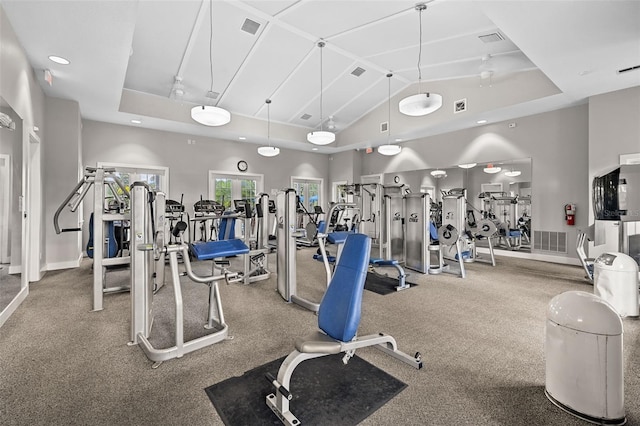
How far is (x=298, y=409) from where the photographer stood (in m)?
1.78

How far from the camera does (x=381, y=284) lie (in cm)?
466

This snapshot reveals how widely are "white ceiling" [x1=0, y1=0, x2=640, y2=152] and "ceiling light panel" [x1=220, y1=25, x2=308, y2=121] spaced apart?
25 mm

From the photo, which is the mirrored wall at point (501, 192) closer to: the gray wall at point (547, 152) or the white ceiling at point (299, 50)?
the gray wall at point (547, 152)

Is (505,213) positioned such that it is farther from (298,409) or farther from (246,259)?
(298,409)

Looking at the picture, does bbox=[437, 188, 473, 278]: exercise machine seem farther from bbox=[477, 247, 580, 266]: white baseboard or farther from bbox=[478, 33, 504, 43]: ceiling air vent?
bbox=[478, 33, 504, 43]: ceiling air vent

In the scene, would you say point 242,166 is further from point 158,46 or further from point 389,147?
point 389,147

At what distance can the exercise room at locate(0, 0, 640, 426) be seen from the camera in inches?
73.5

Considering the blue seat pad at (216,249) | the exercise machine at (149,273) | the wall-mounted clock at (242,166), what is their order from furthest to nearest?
the wall-mounted clock at (242,166)
the blue seat pad at (216,249)
the exercise machine at (149,273)

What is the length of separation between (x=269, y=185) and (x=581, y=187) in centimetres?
781

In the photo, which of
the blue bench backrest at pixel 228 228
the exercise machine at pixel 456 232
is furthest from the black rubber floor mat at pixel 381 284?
the blue bench backrest at pixel 228 228

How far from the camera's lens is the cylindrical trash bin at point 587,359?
1662 mm

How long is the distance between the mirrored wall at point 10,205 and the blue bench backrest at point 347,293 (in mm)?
3379

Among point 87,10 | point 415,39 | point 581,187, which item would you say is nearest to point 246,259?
point 87,10

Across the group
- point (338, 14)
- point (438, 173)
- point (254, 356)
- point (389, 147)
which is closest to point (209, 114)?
point (338, 14)
